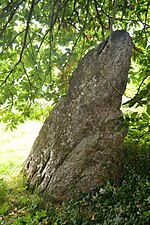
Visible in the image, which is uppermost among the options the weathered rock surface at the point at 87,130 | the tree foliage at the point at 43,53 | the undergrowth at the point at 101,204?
the tree foliage at the point at 43,53

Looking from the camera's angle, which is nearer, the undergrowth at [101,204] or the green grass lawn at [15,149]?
the undergrowth at [101,204]

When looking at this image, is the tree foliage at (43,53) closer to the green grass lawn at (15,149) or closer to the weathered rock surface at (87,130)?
the weathered rock surface at (87,130)

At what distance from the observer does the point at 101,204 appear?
405 cm

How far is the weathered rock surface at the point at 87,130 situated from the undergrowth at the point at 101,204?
189 millimetres

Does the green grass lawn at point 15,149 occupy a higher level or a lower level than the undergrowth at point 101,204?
higher

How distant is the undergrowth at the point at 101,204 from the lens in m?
3.67

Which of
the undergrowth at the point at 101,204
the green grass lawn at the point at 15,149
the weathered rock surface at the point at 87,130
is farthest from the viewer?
the green grass lawn at the point at 15,149

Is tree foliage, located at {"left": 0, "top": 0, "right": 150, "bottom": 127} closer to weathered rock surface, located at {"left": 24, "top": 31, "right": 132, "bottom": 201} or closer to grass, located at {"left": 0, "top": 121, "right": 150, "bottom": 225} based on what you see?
weathered rock surface, located at {"left": 24, "top": 31, "right": 132, "bottom": 201}

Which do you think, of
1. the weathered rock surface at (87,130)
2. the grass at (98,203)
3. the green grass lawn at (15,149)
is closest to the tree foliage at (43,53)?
the weathered rock surface at (87,130)

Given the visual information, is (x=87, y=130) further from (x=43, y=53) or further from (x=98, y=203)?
(x=43, y=53)

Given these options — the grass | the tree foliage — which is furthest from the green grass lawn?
the grass

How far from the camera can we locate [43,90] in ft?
16.7

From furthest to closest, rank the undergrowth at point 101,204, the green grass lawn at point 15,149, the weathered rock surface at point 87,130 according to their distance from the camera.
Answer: the green grass lawn at point 15,149, the weathered rock surface at point 87,130, the undergrowth at point 101,204

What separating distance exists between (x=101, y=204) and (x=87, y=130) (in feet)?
3.56
